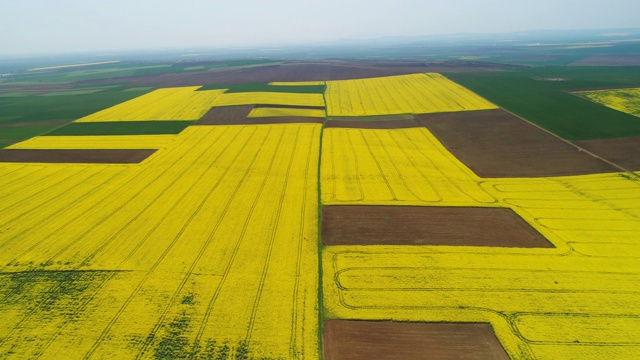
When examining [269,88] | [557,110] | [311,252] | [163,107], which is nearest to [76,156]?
[163,107]

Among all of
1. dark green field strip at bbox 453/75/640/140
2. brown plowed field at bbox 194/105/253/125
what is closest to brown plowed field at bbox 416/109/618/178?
dark green field strip at bbox 453/75/640/140

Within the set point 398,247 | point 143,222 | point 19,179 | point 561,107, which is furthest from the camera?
point 561,107

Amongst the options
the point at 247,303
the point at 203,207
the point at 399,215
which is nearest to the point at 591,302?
the point at 399,215

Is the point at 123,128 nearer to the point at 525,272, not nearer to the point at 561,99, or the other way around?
the point at 525,272

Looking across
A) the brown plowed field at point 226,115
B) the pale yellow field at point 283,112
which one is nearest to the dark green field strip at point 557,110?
the pale yellow field at point 283,112

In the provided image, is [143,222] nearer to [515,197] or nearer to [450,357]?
[450,357]

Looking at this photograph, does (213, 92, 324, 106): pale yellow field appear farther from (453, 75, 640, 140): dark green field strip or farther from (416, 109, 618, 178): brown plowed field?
(453, 75, 640, 140): dark green field strip
